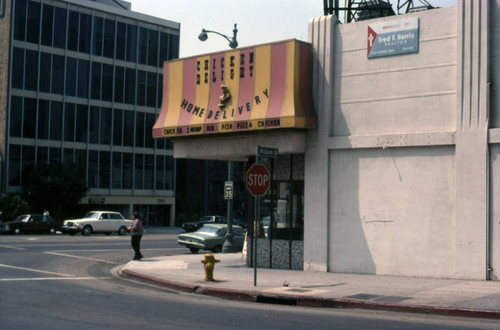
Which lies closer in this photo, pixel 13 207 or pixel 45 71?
pixel 13 207

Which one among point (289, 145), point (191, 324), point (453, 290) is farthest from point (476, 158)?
point (191, 324)

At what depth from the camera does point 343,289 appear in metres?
14.0

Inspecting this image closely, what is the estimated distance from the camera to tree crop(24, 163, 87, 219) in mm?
51125

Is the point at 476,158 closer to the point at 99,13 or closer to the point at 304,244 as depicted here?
the point at 304,244

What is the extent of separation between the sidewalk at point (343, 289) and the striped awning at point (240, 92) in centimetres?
403

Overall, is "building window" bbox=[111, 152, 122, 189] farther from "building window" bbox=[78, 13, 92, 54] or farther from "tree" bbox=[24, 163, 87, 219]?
"building window" bbox=[78, 13, 92, 54]

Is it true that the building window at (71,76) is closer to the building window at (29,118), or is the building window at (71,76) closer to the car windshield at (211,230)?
the building window at (29,118)

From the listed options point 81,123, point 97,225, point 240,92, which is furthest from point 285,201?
point 81,123

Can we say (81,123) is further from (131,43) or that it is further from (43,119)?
(131,43)

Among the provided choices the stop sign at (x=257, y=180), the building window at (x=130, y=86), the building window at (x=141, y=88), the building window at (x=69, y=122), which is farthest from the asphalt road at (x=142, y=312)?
the building window at (x=141, y=88)

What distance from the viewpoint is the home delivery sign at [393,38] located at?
54.2 ft

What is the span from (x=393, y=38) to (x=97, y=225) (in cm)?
3075

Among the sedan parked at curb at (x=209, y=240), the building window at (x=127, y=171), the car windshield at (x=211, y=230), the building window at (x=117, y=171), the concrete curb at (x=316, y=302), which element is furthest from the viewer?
the building window at (x=127, y=171)

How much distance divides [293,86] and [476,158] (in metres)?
5.01
